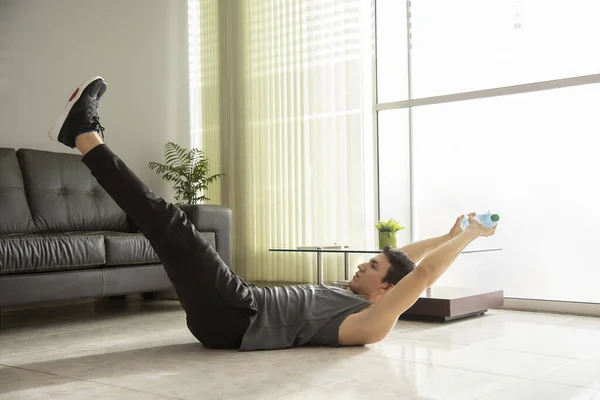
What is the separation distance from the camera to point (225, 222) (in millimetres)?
4422

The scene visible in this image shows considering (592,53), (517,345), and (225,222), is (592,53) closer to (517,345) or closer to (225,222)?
(517,345)

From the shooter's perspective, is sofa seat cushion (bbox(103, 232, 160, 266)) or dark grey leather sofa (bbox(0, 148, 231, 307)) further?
sofa seat cushion (bbox(103, 232, 160, 266))

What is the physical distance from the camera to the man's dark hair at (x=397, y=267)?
8.75 ft

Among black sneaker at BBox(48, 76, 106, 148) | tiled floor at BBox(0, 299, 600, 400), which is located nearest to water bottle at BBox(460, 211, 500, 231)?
tiled floor at BBox(0, 299, 600, 400)

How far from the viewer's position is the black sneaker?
2518 millimetres

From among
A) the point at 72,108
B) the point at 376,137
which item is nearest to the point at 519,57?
the point at 376,137

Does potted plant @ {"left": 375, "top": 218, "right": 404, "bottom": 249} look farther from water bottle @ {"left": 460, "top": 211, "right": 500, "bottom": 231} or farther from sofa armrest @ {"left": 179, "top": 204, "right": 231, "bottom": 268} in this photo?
water bottle @ {"left": 460, "top": 211, "right": 500, "bottom": 231}

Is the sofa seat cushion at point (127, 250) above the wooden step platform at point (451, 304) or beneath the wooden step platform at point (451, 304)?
above

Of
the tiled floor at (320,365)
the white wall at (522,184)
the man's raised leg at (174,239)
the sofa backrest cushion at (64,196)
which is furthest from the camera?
the sofa backrest cushion at (64,196)

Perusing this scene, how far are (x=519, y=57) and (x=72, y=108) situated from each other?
2.95m

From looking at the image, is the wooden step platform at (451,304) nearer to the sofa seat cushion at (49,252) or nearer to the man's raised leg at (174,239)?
the man's raised leg at (174,239)

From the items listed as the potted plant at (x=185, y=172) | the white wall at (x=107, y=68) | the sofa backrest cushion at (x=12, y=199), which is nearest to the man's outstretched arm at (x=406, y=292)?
the sofa backrest cushion at (x=12, y=199)

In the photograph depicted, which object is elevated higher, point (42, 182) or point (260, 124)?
point (260, 124)

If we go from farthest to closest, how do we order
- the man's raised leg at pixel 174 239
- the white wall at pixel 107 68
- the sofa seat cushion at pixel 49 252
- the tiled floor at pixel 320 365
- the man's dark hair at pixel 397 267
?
the white wall at pixel 107 68
the sofa seat cushion at pixel 49 252
the man's dark hair at pixel 397 267
the man's raised leg at pixel 174 239
the tiled floor at pixel 320 365
